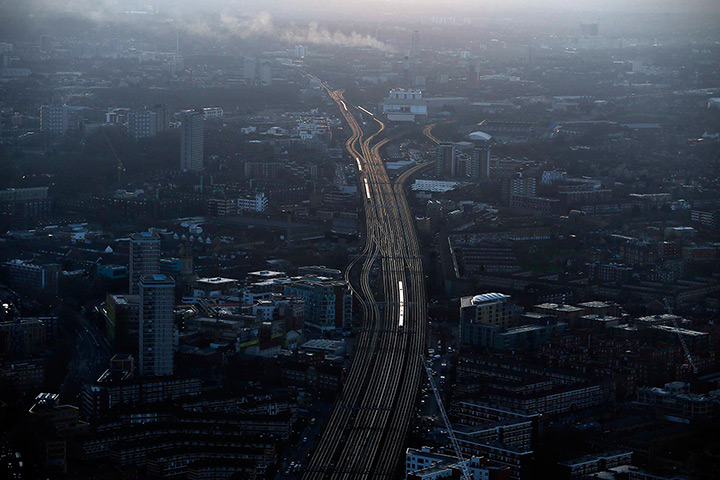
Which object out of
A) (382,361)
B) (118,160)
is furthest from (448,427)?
(118,160)

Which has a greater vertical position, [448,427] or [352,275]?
[352,275]

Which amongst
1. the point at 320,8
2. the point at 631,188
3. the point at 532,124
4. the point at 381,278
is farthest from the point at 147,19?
the point at 381,278

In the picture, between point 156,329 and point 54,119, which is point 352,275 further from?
point 54,119

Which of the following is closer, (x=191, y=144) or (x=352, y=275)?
(x=352, y=275)

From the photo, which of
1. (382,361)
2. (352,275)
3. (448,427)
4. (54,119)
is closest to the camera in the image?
(448,427)

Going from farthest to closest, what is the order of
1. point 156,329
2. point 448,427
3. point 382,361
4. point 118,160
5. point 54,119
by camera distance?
1. point 54,119
2. point 118,160
3. point 382,361
4. point 156,329
5. point 448,427

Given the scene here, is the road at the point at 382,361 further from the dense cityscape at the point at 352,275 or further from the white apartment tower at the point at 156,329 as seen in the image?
the white apartment tower at the point at 156,329

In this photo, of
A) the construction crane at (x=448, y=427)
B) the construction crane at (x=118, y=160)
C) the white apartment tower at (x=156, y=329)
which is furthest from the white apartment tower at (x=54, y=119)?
the construction crane at (x=448, y=427)

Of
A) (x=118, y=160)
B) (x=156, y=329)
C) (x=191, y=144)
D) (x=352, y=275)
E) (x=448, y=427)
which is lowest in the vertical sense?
(x=448, y=427)
